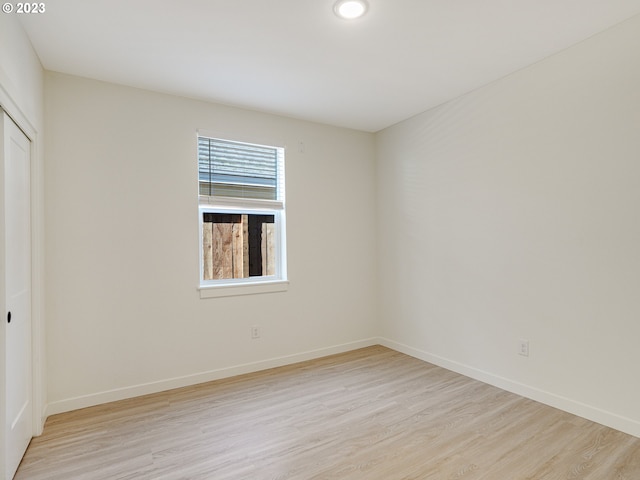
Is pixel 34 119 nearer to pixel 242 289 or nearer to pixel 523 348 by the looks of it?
pixel 242 289

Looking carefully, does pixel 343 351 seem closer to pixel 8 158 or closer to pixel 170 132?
pixel 170 132

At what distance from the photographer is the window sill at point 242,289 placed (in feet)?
11.0

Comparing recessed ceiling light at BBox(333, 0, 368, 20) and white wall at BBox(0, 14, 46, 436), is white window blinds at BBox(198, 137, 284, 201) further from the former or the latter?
recessed ceiling light at BBox(333, 0, 368, 20)

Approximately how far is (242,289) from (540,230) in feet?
8.81

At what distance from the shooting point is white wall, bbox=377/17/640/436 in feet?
7.59

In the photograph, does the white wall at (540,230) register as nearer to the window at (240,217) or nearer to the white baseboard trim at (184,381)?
the white baseboard trim at (184,381)

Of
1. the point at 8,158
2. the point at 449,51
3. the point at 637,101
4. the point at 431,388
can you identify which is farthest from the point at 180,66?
the point at 431,388

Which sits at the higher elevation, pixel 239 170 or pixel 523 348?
pixel 239 170

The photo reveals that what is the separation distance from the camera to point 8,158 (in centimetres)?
193

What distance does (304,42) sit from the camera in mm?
2410

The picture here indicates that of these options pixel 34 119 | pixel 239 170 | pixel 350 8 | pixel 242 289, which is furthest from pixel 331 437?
pixel 34 119

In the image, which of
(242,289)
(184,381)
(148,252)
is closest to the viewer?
(148,252)

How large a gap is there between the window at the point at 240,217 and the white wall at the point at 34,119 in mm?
1211

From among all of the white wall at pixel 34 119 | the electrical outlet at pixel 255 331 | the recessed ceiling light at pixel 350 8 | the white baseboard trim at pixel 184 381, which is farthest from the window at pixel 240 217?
the recessed ceiling light at pixel 350 8
